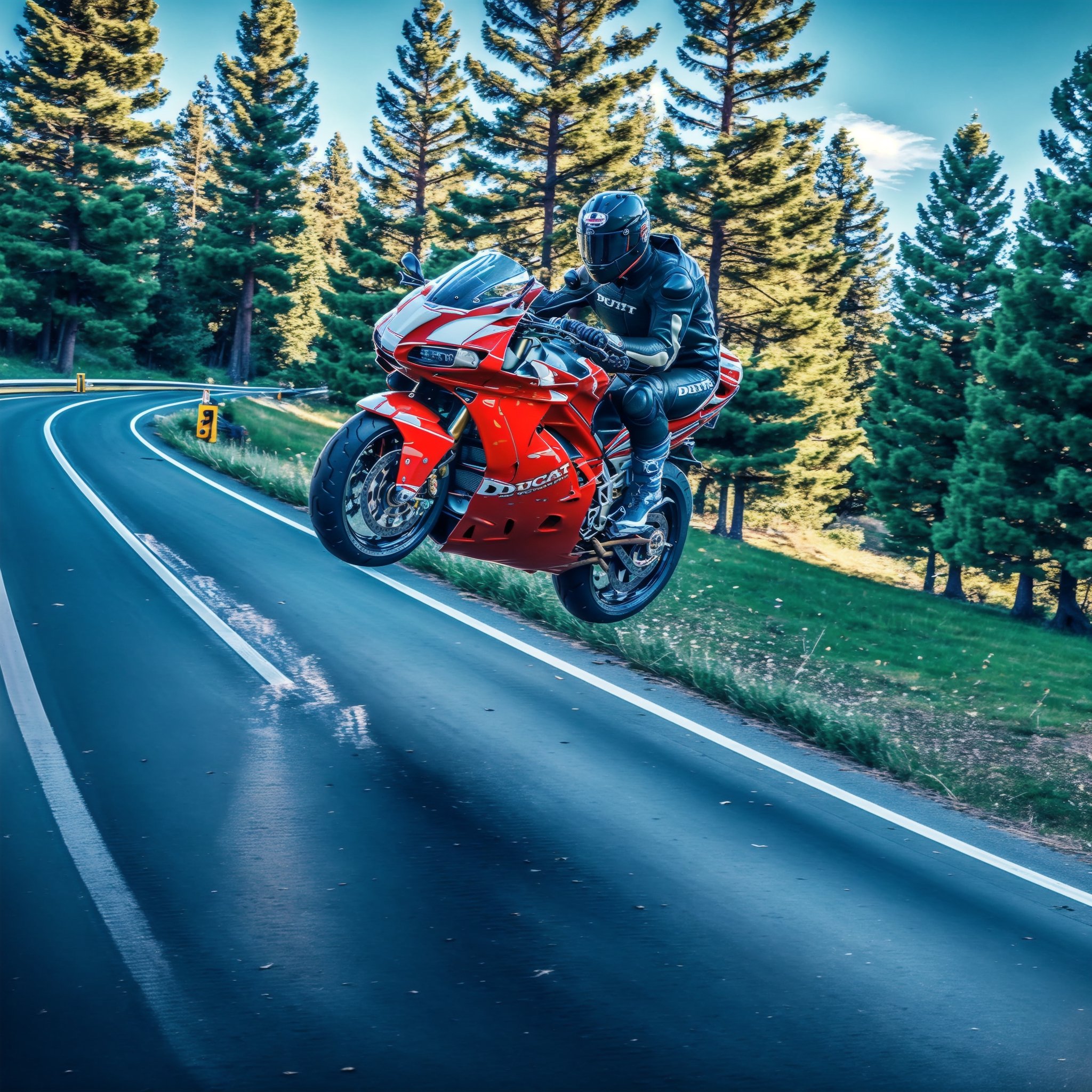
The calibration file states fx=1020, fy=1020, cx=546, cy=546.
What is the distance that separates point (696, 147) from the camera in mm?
30594

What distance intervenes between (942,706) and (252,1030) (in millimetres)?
13080

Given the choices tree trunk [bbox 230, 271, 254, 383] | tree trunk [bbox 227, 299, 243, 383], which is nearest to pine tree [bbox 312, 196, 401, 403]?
tree trunk [bbox 230, 271, 254, 383]

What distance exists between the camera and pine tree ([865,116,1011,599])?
124 ft

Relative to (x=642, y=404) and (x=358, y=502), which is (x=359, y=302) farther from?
(x=358, y=502)

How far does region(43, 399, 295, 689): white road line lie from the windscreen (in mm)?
5190

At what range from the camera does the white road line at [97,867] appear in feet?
13.9

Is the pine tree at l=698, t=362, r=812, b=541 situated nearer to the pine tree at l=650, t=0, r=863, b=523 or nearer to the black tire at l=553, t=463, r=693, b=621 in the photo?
the pine tree at l=650, t=0, r=863, b=523

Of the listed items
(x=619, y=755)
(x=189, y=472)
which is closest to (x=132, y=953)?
(x=619, y=755)

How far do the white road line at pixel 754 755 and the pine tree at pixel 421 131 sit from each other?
32.9m

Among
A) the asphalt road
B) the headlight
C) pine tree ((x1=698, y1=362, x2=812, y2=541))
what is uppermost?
pine tree ((x1=698, y1=362, x2=812, y2=541))

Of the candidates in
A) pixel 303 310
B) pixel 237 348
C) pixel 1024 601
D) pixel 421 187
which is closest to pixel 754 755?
pixel 1024 601

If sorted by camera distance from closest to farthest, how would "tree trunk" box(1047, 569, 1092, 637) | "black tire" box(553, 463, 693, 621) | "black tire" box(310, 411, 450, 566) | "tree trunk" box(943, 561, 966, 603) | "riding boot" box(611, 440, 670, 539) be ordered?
1. "black tire" box(310, 411, 450, 566)
2. "riding boot" box(611, 440, 670, 539)
3. "black tire" box(553, 463, 693, 621)
4. "tree trunk" box(1047, 569, 1092, 637)
5. "tree trunk" box(943, 561, 966, 603)

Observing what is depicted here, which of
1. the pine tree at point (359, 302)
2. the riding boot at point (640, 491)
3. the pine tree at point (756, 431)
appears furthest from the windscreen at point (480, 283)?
the pine tree at point (359, 302)

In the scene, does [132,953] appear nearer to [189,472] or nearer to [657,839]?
[657,839]
